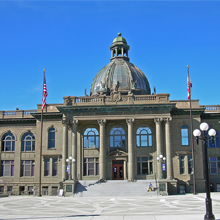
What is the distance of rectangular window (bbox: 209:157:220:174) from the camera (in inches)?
1818

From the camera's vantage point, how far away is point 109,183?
41.6m

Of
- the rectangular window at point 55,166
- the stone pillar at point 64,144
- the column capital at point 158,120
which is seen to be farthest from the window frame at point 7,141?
the column capital at point 158,120

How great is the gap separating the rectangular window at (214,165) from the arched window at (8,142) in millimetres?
29105

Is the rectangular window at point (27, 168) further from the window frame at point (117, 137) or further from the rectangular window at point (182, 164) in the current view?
the rectangular window at point (182, 164)

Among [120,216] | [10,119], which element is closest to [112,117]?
[10,119]

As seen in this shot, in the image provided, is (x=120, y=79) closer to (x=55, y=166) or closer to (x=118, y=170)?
(x=118, y=170)

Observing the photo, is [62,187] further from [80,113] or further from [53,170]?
[80,113]

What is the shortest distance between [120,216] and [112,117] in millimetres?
23916

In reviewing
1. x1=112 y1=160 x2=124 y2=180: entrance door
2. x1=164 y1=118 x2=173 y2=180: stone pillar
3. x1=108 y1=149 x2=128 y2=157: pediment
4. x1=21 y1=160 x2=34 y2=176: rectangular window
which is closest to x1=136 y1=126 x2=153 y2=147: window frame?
x1=108 y1=149 x2=128 y2=157: pediment

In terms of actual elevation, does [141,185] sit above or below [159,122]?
below

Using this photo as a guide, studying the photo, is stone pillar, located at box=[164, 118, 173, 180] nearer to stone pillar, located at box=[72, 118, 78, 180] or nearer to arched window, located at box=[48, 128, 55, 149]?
stone pillar, located at box=[72, 118, 78, 180]

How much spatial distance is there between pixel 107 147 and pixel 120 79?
14797 millimetres

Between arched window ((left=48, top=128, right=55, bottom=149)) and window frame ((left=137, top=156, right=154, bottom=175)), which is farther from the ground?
arched window ((left=48, top=128, right=55, bottom=149))

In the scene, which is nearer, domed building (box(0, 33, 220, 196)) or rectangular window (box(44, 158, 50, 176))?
domed building (box(0, 33, 220, 196))
